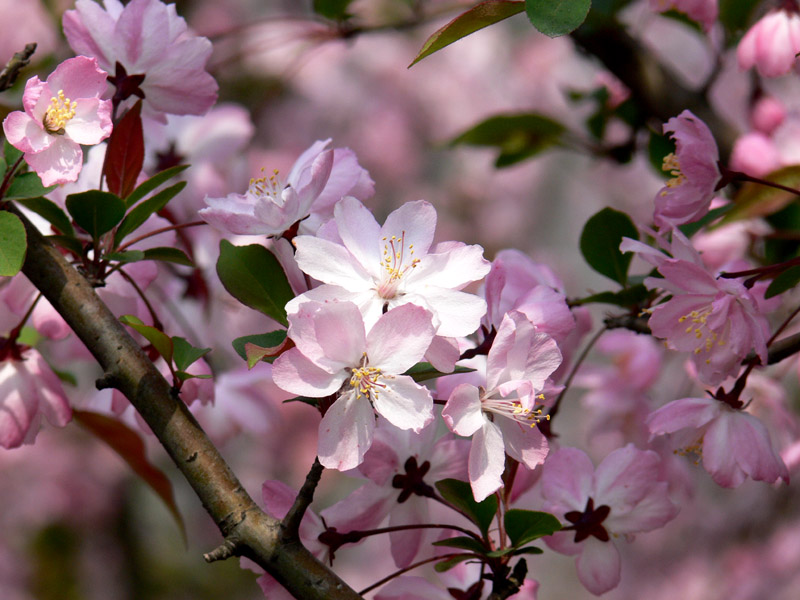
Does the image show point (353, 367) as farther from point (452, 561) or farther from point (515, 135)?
point (515, 135)

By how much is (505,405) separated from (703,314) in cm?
18

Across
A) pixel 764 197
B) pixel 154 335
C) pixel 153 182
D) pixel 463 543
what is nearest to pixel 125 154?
pixel 153 182

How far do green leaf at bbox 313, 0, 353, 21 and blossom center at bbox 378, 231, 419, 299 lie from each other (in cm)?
69

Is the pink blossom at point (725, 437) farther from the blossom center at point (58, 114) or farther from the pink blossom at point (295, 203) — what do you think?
the blossom center at point (58, 114)

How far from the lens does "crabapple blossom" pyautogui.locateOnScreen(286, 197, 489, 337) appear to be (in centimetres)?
52

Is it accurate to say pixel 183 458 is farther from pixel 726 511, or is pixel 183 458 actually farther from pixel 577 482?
pixel 726 511

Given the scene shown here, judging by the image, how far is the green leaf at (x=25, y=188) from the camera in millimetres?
587

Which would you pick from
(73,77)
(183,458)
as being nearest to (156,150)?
(73,77)

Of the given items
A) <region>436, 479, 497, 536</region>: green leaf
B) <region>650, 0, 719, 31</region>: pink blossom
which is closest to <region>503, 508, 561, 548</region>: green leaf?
<region>436, 479, 497, 536</region>: green leaf

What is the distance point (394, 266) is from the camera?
549 millimetres

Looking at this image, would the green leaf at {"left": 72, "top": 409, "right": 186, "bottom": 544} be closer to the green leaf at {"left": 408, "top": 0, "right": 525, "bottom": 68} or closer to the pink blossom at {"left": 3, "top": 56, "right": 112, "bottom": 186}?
the pink blossom at {"left": 3, "top": 56, "right": 112, "bottom": 186}

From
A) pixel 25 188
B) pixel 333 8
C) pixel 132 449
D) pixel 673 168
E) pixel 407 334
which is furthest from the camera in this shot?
pixel 333 8

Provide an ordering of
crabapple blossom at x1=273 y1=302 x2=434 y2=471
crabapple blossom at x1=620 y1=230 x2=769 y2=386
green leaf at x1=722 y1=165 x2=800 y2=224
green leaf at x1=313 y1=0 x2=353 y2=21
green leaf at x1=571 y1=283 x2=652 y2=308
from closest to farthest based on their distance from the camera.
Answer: crabapple blossom at x1=273 y1=302 x2=434 y2=471, crabapple blossom at x1=620 y1=230 x2=769 y2=386, green leaf at x1=571 y1=283 x2=652 y2=308, green leaf at x1=722 y1=165 x2=800 y2=224, green leaf at x1=313 y1=0 x2=353 y2=21

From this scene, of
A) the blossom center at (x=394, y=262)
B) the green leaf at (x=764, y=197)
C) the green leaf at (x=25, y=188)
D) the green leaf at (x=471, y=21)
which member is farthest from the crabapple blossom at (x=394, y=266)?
the green leaf at (x=764, y=197)
